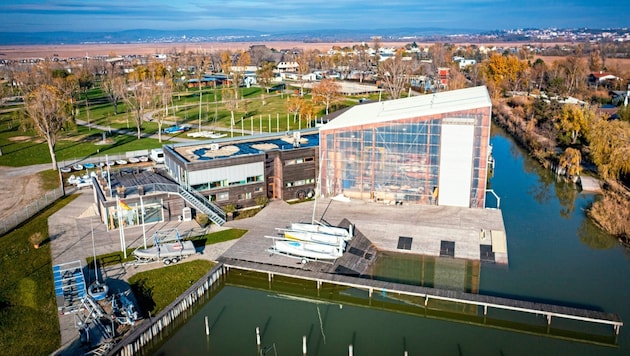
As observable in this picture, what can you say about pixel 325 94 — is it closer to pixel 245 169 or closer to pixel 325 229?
pixel 245 169

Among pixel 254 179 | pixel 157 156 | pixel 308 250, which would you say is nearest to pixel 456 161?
pixel 308 250

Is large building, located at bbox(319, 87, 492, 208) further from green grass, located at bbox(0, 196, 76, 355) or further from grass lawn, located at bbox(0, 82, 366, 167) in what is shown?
grass lawn, located at bbox(0, 82, 366, 167)

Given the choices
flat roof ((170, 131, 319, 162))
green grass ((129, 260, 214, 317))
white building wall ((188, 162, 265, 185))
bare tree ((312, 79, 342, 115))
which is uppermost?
bare tree ((312, 79, 342, 115))

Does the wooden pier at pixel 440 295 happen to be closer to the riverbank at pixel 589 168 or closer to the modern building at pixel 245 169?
the modern building at pixel 245 169

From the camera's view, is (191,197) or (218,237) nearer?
(218,237)

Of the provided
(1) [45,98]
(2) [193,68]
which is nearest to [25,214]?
(1) [45,98]

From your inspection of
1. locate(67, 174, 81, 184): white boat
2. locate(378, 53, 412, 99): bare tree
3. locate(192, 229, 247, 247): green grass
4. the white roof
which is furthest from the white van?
locate(378, 53, 412, 99): bare tree
